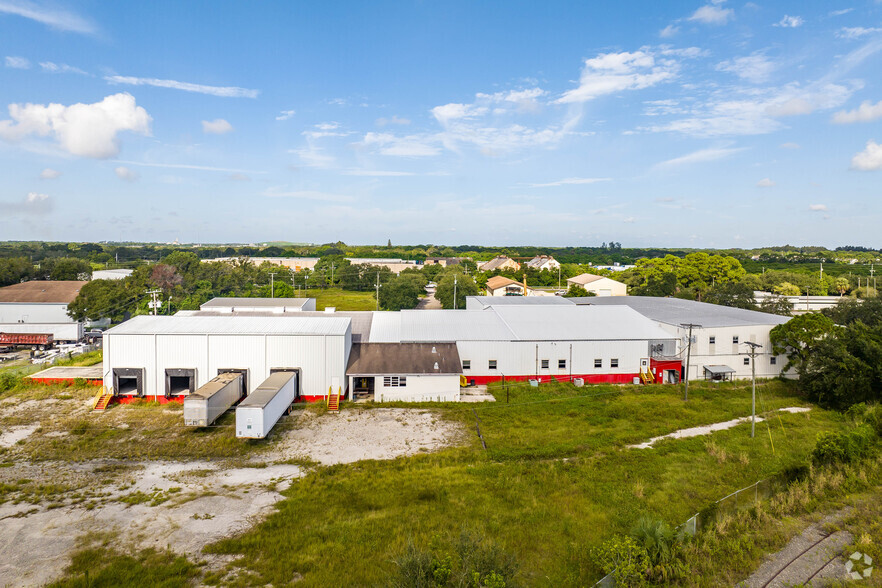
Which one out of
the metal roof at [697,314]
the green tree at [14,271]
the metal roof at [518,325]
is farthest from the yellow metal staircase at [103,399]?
the green tree at [14,271]

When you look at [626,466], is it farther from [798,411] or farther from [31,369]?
[31,369]

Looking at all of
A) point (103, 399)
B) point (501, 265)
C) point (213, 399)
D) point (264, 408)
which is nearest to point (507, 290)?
point (501, 265)

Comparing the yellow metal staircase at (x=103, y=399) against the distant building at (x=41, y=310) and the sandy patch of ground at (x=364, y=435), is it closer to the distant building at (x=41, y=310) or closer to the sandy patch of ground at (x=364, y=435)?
the sandy patch of ground at (x=364, y=435)

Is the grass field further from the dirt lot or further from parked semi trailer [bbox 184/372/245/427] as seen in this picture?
parked semi trailer [bbox 184/372/245/427]

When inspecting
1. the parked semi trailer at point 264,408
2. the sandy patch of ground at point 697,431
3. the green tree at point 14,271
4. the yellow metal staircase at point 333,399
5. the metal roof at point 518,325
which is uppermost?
the green tree at point 14,271

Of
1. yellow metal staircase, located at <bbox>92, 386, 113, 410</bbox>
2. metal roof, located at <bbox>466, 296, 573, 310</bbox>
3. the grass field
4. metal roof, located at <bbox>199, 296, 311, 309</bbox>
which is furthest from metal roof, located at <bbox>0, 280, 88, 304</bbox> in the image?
the grass field

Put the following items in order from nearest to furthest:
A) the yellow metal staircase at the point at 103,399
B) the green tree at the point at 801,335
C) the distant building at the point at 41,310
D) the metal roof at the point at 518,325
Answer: the yellow metal staircase at the point at 103,399 → the green tree at the point at 801,335 → the metal roof at the point at 518,325 → the distant building at the point at 41,310
